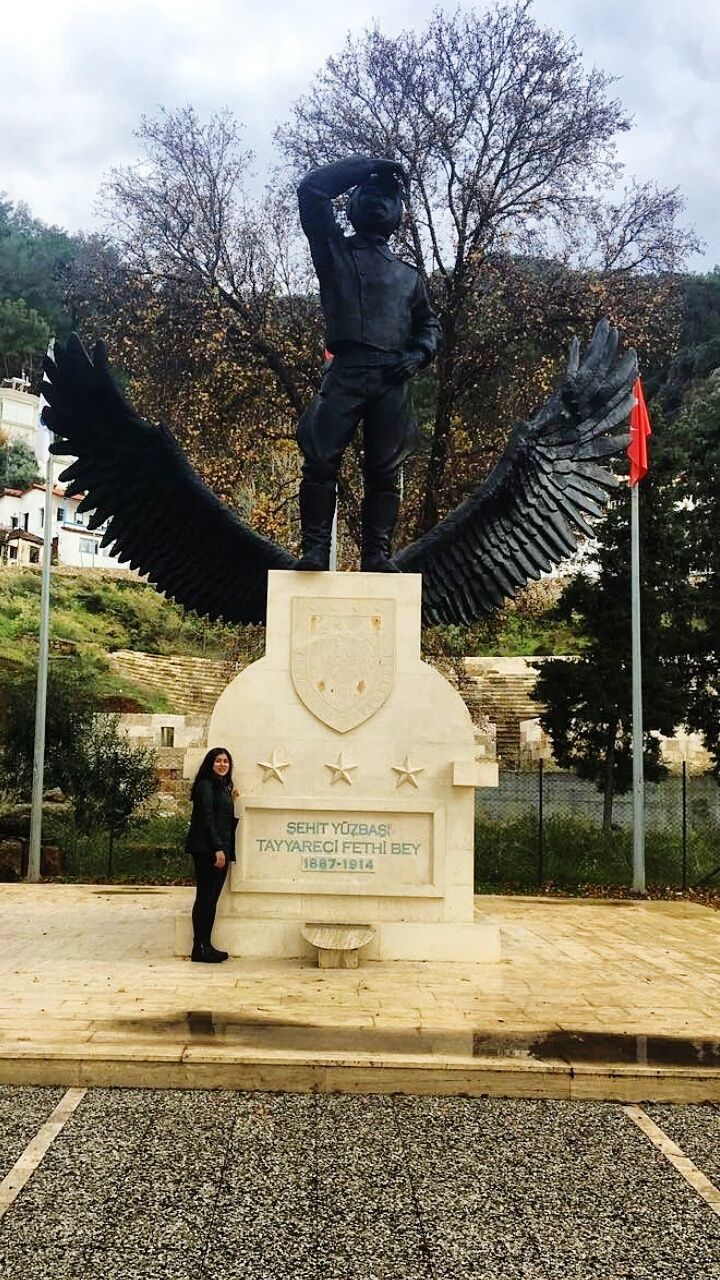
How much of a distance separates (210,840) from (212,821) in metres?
0.12

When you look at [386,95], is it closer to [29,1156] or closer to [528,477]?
[528,477]

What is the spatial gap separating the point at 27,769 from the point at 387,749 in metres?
10.3

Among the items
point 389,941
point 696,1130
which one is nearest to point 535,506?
Result: point 389,941

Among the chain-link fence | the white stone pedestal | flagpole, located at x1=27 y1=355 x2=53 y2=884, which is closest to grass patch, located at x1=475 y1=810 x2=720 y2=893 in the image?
the chain-link fence

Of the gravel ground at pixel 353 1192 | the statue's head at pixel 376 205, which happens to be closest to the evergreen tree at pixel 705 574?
the statue's head at pixel 376 205

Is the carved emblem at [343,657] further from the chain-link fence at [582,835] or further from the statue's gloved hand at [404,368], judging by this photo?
the chain-link fence at [582,835]

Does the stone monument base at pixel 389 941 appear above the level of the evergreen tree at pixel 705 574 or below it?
below

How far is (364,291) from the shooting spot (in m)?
7.48

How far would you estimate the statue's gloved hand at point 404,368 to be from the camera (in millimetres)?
7551

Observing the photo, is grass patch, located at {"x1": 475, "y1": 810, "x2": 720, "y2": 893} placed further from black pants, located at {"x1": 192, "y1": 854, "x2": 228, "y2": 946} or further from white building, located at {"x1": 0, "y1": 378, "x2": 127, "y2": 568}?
white building, located at {"x1": 0, "y1": 378, "x2": 127, "y2": 568}

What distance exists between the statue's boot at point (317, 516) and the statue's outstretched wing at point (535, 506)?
22.6 inches

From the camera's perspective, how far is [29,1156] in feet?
12.2

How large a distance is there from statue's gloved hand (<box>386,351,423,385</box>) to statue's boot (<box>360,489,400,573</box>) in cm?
80

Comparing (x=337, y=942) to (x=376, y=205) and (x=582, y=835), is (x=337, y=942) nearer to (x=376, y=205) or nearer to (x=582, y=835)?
(x=376, y=205)
